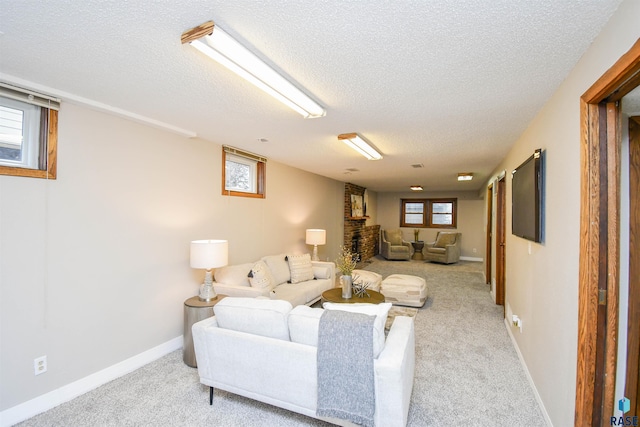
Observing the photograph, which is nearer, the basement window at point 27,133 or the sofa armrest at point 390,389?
the sofa armrest at point 390,389

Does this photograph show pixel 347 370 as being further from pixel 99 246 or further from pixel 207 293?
pixel 99 246

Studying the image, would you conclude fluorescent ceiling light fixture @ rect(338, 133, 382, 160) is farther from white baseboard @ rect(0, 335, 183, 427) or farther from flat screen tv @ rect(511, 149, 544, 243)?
white baseboard @ rect(0, 335, 183, 427)

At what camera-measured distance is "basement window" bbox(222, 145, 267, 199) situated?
376 cm

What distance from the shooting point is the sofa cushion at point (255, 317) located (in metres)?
1.90

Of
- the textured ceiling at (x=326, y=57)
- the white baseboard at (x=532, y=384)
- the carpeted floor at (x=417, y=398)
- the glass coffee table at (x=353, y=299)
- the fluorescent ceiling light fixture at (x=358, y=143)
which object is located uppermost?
the textured ceiling at (x=326, y=57)

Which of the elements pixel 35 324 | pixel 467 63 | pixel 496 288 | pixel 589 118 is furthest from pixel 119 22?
pixel 496 288

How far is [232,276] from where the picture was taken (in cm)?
336

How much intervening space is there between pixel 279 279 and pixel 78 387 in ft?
7.53

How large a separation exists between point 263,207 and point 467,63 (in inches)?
134

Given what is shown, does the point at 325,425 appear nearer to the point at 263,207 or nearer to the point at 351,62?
the point at 351,62

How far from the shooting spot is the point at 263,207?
4.46 m

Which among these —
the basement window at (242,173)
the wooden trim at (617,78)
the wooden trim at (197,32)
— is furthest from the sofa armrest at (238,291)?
the wooden trim at (617,78)

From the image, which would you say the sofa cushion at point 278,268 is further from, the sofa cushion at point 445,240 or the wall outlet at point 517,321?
the sofa cushion at point 445,240

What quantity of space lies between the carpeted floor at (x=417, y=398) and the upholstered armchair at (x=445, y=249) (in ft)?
16.5
